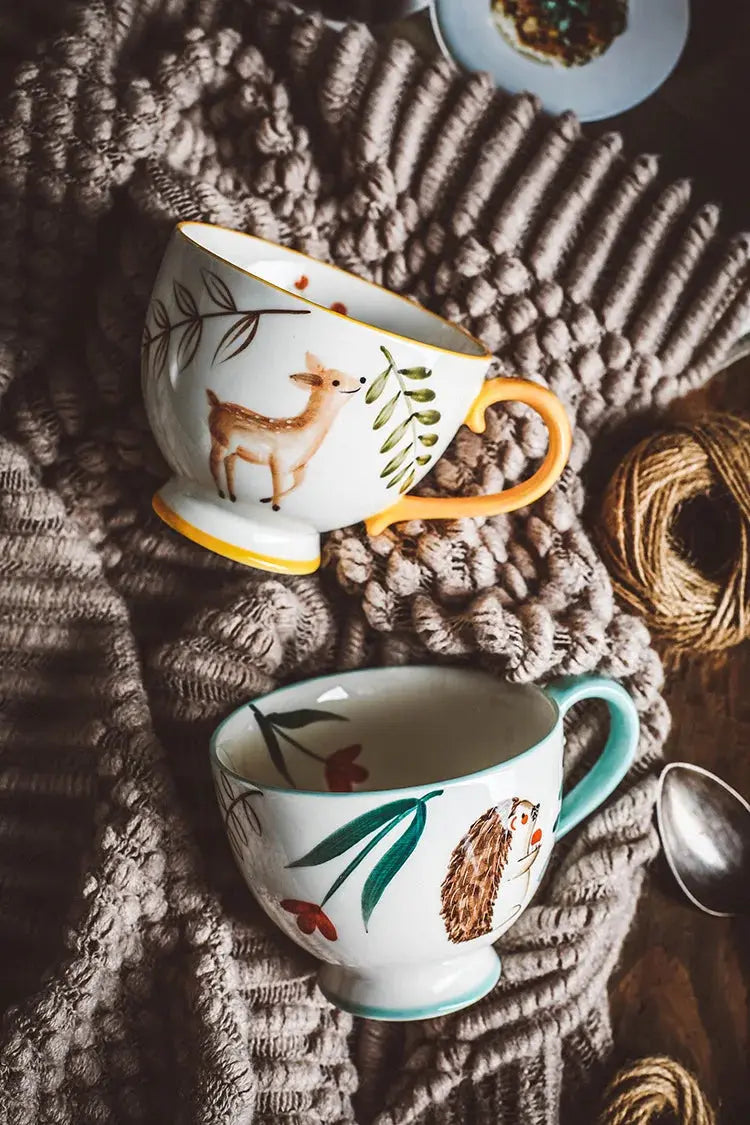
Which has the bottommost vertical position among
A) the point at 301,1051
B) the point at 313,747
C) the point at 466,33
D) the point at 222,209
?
the point at 301,1051

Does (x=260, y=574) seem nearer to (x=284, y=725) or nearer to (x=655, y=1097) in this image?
(x=284, y=725)

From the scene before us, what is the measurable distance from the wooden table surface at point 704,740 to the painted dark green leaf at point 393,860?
0.74 ft

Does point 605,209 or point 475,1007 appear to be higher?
point 605,209

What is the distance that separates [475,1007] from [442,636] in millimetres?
208

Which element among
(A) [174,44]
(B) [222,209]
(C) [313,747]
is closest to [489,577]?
(C) [313,747]

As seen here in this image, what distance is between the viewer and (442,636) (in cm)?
55

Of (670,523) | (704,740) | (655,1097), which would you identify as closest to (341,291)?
(670,523)

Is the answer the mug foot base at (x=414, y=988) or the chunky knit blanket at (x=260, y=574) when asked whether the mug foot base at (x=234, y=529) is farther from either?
the mug foot base at (x=414, y=988)

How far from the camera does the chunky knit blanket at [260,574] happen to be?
55cm

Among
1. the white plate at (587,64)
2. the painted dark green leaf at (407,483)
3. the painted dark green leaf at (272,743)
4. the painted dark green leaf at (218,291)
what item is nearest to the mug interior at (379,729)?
the painted dark green leaf at (272,743)

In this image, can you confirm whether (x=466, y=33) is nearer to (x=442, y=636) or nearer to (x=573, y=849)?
(x=442, y=636)

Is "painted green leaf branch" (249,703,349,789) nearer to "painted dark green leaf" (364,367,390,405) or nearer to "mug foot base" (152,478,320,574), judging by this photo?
"mug foot base" (152,478,320,574)

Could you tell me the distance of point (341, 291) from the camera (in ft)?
1.84

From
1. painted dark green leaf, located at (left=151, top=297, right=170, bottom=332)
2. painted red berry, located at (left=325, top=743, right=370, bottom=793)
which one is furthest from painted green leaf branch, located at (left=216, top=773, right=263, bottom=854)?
painted dark green leaf, located at (left=151, top=297, right=170, bottom=332)
